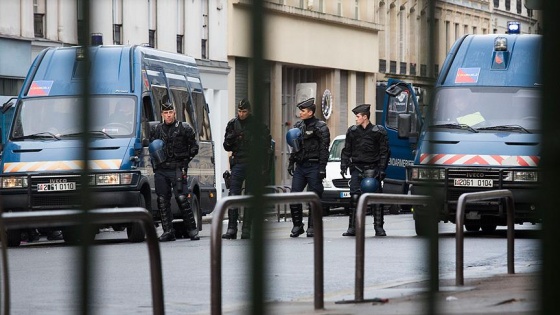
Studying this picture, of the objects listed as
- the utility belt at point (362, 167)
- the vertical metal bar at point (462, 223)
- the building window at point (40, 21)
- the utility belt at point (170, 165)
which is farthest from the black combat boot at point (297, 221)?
the building window at point (40, 21)

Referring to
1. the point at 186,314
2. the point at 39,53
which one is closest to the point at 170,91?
the point at 39,53

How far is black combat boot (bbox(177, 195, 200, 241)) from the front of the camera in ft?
54.9

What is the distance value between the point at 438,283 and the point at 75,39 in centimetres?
53

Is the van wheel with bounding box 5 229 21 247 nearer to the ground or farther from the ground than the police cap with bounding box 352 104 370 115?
nearer to the ground

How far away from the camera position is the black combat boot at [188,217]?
1672 centimetres

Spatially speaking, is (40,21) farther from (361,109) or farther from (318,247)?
(361,109)

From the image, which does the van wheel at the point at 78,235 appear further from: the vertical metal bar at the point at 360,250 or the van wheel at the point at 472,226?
the van wheel at the point at 472,226

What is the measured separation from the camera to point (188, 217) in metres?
16.9

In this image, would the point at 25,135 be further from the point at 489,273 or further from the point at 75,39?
the point at 75,39

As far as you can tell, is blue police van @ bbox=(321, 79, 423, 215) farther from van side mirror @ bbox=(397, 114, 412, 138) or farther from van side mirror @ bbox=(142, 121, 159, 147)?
van side mirror @ bbox=(397, 114, 412, 138)

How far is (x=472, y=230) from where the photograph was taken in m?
17.5

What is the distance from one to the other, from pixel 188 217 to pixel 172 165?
738 mm

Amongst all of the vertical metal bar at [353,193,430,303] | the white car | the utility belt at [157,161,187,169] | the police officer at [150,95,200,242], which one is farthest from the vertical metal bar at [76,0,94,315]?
the white car

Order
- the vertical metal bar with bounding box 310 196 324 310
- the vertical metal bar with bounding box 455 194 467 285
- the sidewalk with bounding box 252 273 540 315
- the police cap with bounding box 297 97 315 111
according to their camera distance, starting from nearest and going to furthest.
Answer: the police cap with bounding box 297 97 315 111, the sidewalk with bounding box 252 273 540 315, the vertical metal bar with bounding box 310 196 324 310, the vertical metal bar with bounding box 455 194 467 285
